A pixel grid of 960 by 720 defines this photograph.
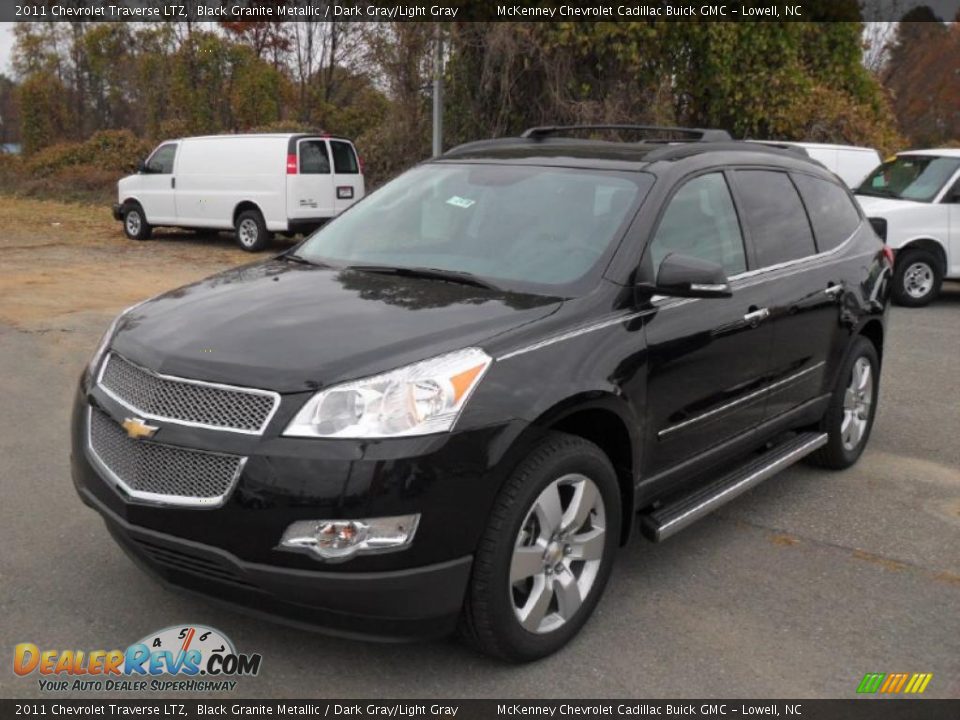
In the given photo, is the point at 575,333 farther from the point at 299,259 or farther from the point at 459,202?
the point at 299,259

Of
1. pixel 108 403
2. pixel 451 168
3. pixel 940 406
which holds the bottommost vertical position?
pixel 940 406

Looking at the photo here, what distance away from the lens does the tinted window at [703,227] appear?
407 cm

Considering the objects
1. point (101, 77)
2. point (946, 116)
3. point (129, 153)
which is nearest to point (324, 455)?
point (129, 153)

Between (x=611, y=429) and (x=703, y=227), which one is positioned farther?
(x=703, y=227)

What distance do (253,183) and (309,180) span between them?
3.19ft

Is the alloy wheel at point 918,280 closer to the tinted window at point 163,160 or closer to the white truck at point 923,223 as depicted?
the white truck at point 923,223

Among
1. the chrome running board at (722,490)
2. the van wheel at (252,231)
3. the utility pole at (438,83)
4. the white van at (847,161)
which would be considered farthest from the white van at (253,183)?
the chrome running board at (722,490)

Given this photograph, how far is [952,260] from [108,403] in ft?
36.0

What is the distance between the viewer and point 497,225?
4.19 m

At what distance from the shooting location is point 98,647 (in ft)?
11.1

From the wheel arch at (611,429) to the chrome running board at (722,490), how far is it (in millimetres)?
164

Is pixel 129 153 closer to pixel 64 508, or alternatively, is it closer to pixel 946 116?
pixel 64 508

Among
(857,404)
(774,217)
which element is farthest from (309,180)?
(774,217)

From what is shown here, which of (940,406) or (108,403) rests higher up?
(108,403)
